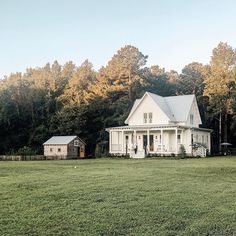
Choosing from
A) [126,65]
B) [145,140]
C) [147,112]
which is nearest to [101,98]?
[126,65]

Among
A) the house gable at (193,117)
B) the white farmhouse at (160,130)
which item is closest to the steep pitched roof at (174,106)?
the white farmhouse at (160,130)

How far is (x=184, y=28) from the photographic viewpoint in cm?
2267

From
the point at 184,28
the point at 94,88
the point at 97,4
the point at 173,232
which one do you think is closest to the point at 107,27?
the point at 97,4

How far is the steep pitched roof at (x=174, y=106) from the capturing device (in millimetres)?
42438

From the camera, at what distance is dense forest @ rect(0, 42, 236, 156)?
4631 centimetres

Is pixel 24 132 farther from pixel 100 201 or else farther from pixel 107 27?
pixel 100 201

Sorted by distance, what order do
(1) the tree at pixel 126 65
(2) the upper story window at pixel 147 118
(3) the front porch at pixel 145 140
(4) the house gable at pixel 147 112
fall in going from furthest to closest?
(1) the tree at pixel 126 65 < (2) the upper story window at pixel 147 118 < (4) the house gable at pixel 147 112 < (3) the front porch at pixel 145 140

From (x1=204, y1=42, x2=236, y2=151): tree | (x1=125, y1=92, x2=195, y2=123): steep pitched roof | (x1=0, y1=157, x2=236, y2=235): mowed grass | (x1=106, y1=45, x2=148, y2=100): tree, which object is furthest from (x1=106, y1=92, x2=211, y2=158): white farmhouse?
(x1=0, y1=157, x2=236, y2=235): mowed grass

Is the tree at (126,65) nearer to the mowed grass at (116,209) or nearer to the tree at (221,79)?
the tree at (221,79)

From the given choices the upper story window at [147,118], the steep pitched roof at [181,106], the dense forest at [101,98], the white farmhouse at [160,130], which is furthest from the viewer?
the dense forest at [101,98]

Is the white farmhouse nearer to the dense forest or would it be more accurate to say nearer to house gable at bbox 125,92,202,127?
house gable at bbox 125,92,202,127

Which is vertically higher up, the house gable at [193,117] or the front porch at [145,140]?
the house gable at [193,117]

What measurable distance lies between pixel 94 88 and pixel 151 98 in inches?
494

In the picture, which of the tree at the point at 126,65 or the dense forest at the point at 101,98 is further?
the tree at the point at 126,65
